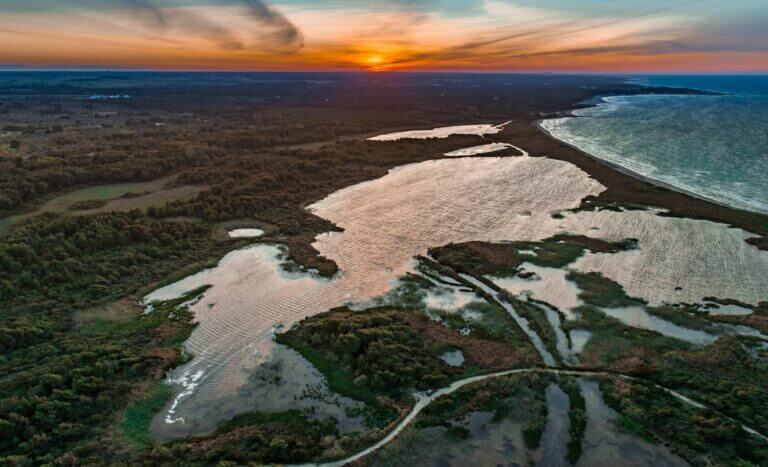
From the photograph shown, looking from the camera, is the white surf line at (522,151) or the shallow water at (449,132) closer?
the white surf line at (522,151)

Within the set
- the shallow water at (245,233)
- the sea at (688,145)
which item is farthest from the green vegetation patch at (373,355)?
the sea at (688,145)

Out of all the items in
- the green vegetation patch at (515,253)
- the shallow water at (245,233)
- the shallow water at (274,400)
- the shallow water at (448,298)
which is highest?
the shallow water at (245,233)

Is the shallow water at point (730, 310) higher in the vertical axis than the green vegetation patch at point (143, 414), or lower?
higher

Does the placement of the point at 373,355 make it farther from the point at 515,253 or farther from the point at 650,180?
the point at 650,180

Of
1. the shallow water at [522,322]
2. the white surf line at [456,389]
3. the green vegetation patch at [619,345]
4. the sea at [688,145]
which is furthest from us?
the sea at [688,145]

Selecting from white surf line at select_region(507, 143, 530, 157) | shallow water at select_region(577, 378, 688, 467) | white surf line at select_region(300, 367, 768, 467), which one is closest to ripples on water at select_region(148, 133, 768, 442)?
white surf line at select_region(300, 367, 768, 467)

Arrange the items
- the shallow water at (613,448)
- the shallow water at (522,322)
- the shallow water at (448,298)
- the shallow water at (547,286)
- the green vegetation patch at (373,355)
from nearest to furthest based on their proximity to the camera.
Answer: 1. the shallow water at (613,448)
2. the green vegetation patch at (373,355)
3. the shallow water at (522,322)
4. the shallow water at (448,298)
5. the shallow water at (547,286)

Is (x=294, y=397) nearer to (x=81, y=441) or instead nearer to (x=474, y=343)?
(x=81, y=441)

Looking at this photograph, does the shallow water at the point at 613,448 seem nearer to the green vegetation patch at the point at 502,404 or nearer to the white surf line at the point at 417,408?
the green vegetation patch at the point at 502,404

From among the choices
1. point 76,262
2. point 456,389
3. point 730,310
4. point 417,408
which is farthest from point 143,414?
point 730,310
